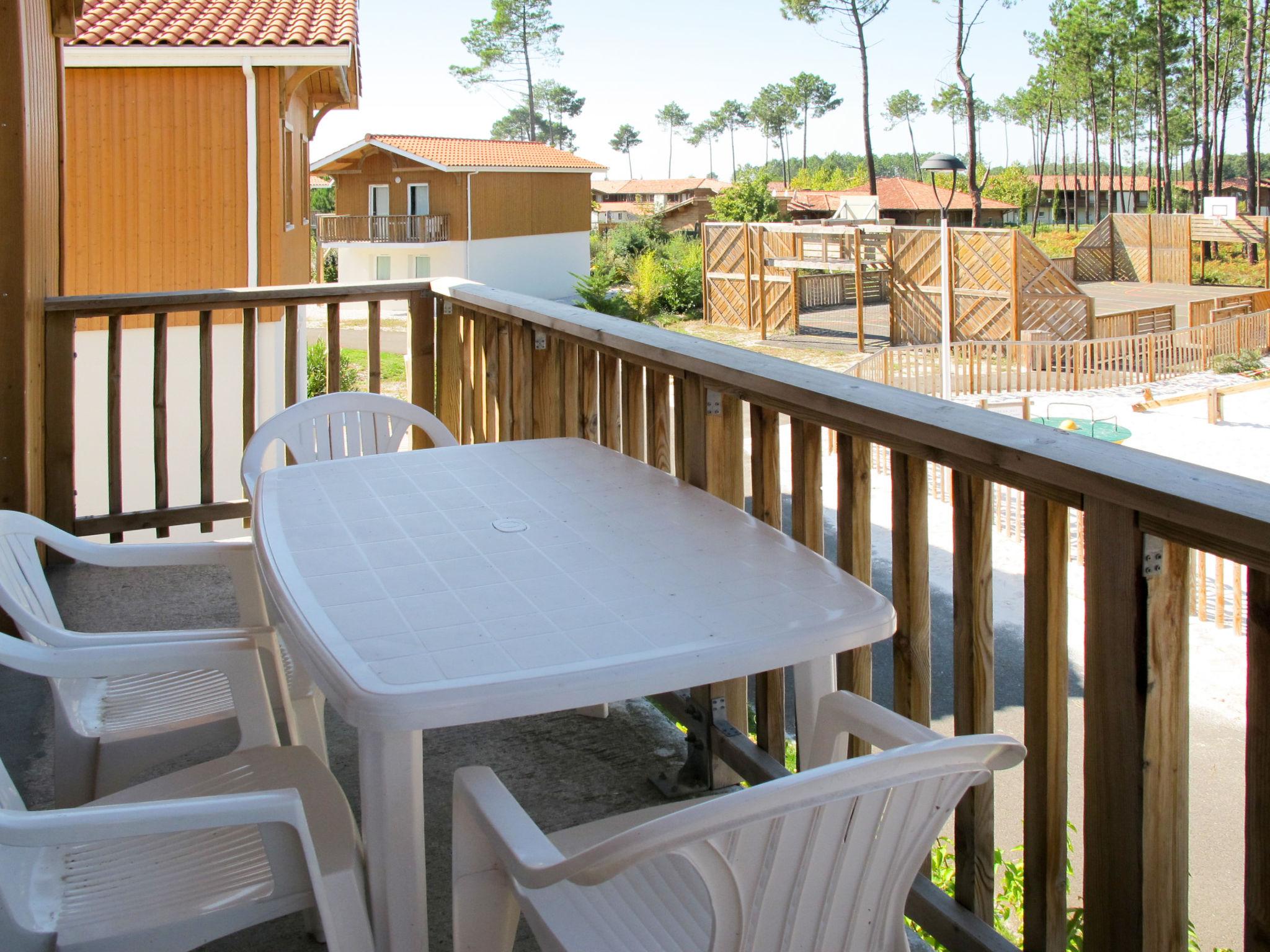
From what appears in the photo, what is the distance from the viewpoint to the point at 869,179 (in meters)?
41.4

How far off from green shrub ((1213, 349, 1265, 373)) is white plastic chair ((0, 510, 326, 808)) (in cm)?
2426

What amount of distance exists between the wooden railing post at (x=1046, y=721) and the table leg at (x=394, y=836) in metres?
0.72

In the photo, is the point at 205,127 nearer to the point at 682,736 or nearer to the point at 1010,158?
the point at 682,736

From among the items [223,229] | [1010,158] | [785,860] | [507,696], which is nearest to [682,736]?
[507,696]

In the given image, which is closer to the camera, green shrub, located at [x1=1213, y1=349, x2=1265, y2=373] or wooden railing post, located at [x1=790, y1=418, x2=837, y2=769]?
wooden railing post, located at [x1=790, y1=418, x2=837, y2=769]

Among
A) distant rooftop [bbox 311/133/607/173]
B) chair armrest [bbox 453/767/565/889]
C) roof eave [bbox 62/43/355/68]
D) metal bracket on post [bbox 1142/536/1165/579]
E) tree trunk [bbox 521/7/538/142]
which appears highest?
tree trunk [bbox 521/7/538/142]

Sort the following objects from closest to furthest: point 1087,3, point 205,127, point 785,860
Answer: point 785,860, point 205,127, point 1087,3

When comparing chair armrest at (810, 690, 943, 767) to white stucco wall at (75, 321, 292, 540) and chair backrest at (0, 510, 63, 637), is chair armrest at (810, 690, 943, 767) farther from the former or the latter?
white stucco wall at (75, 321, 292, 540)

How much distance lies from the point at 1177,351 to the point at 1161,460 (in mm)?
23425

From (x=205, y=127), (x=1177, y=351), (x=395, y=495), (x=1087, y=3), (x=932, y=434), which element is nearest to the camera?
(x=932, y=434)

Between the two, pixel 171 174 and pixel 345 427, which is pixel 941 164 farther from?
pixel 345 427

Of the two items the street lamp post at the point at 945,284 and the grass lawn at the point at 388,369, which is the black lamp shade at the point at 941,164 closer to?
the street lamp post at the point at 945,284

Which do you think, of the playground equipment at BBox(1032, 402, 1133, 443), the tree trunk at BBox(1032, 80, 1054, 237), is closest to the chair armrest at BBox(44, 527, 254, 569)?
the playground equipment at BBox(1032, 402, 1133, 443)

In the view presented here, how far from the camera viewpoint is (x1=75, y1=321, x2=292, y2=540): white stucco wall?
891 cm
